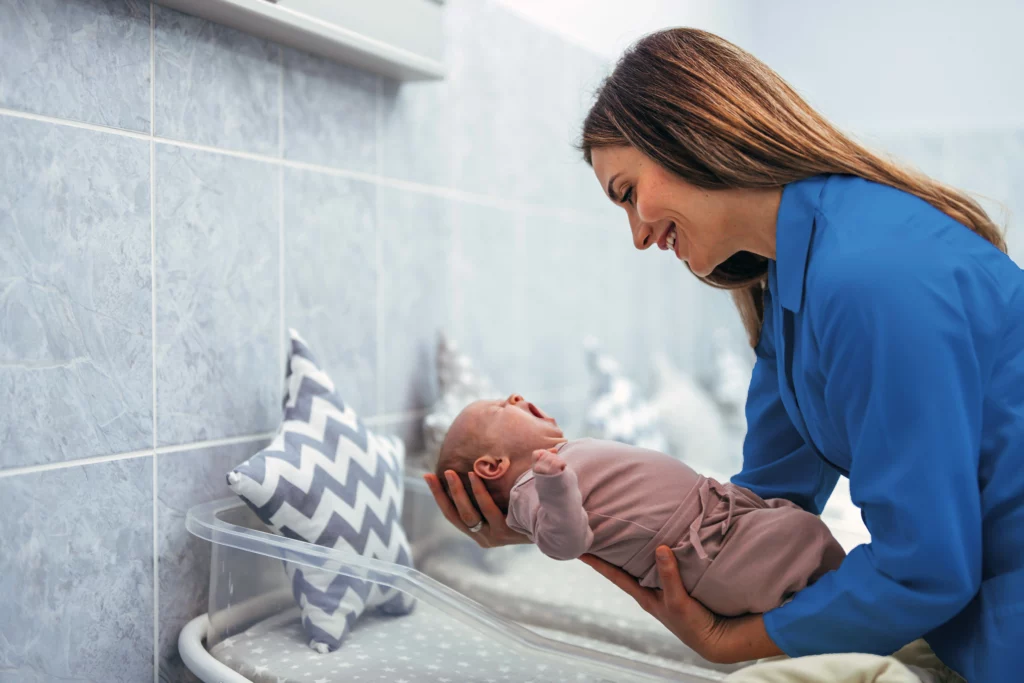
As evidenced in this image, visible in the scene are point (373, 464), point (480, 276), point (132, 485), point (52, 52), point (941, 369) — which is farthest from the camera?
point (480, 276)

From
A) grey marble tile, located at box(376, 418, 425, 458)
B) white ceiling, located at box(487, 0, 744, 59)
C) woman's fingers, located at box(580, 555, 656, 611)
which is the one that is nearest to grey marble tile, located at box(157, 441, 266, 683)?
grey marble tile, located at box(376, 418, 425, 458)

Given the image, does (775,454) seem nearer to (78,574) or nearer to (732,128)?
(732,128)

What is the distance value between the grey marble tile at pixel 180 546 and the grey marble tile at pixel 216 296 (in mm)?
39

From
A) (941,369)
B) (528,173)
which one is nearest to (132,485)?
(941,369)

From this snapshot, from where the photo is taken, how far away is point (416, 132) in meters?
1.75

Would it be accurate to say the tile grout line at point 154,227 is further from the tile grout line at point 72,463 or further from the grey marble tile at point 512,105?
the grey marble tile at point 512,105

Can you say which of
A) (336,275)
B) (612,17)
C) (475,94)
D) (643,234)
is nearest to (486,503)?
(643,234)

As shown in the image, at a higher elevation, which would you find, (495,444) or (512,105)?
(512,105)

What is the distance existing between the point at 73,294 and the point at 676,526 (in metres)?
0.84

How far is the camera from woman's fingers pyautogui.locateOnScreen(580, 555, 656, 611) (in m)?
1.07

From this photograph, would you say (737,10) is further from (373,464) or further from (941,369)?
(941,369)

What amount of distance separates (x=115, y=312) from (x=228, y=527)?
0.34 m

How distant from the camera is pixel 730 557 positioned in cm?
100

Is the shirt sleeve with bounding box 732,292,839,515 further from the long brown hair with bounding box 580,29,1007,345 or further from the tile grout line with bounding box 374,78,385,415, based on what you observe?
the tile grout line with bounding box 374,78,385,415
